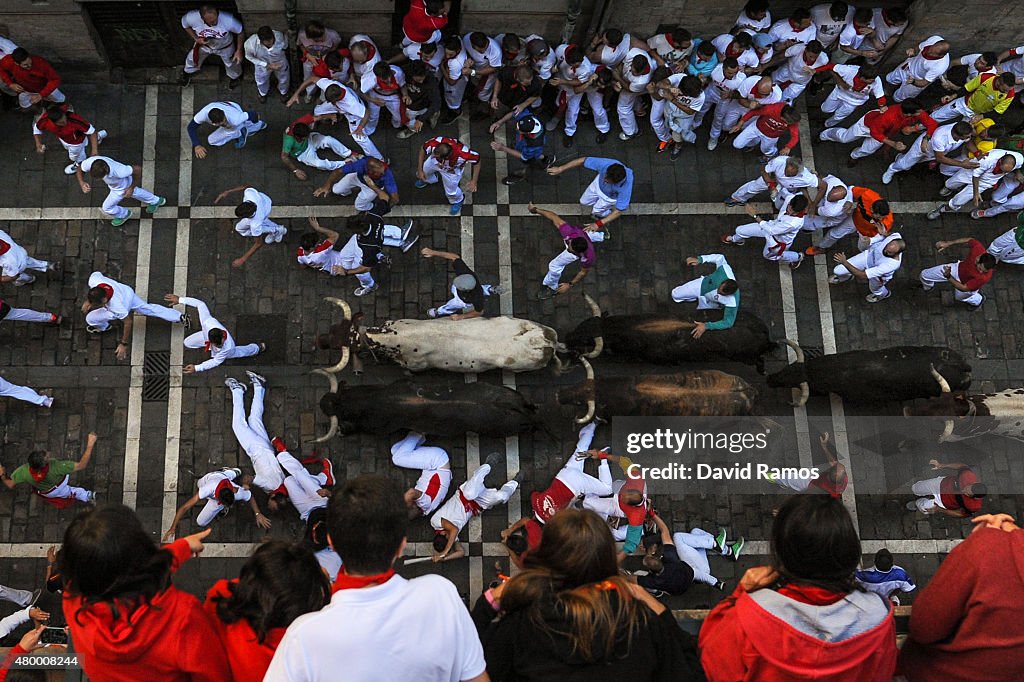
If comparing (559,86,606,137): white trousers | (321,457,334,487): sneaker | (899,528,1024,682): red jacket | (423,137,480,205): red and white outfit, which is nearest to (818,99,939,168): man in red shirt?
(559,86,606,137): white trousers

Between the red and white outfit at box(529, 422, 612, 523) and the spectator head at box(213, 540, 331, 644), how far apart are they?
5.22 m

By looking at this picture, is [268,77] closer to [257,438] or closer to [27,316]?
[27,316]

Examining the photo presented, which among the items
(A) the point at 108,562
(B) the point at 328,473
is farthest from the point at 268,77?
(A) the point at 108,562

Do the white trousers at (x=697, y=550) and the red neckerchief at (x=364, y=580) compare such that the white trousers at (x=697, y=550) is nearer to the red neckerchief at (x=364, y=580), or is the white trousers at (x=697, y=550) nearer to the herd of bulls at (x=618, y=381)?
the herd of bulls at (x=618, y=381)

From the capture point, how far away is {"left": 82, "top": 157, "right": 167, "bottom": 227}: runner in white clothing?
36.6 feet

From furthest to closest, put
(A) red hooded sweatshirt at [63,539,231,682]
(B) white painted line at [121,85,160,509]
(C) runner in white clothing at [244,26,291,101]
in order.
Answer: (C) runner in white clothing at [244,26,291,101]
(B) white painted line at [121,85,160,509]
(A) red hooded sweatshirt at [63,539,231,682]

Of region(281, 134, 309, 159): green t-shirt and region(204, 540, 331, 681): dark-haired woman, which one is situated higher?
region(281, 134, 309, 159): green t-shirt

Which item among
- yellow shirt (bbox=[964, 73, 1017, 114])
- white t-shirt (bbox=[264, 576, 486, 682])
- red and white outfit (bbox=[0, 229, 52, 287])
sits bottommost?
white t-shirt (bbox=[264, 576, 486, 682])

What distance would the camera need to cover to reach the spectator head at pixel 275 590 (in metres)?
5.45

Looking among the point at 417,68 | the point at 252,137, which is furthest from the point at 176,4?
the point at 417,68

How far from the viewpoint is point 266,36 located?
1199 cm

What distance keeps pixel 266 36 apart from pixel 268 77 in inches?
45.8

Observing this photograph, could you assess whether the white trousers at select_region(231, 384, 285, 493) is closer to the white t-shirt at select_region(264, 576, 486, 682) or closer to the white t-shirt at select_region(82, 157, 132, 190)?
the white t-shirt at select_region(82, 157, 132, 190)

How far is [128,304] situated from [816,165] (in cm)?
1160
